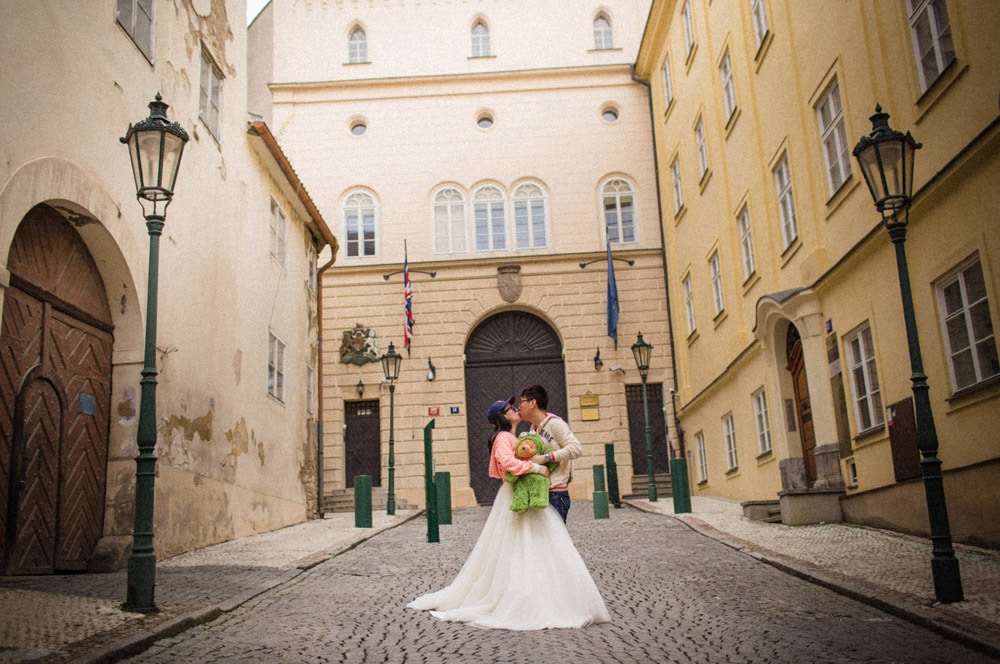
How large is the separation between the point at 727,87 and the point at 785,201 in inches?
156

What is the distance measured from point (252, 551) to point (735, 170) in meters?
11.6

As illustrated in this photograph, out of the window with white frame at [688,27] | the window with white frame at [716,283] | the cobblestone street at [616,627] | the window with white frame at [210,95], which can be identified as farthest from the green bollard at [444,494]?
the window with white frame at [688,27]

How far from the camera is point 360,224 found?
27203 millimetres

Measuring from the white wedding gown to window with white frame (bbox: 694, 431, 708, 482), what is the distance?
52.4 ft

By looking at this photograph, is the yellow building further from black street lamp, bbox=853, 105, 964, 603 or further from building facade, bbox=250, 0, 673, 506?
building facade, bbox=250, 0, 673, 506

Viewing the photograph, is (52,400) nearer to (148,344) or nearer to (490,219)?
(148,344)

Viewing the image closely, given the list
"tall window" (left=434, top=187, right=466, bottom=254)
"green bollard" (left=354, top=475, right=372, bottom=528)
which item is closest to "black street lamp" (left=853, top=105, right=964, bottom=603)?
"green bollard" (left=354, top=475, right=372, bottom=528)

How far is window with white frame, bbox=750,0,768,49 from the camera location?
16.7 metres

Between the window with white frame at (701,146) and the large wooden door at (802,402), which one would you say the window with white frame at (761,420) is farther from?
the window with white frame at (701,146)

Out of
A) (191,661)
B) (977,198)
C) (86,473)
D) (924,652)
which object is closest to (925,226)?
(977,198)

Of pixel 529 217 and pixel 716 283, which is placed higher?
pixel 529 217

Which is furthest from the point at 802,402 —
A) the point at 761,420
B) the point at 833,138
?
the point at 833,138

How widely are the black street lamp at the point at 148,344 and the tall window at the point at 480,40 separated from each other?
71.0 ft

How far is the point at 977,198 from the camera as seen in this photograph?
9680 millimetres
